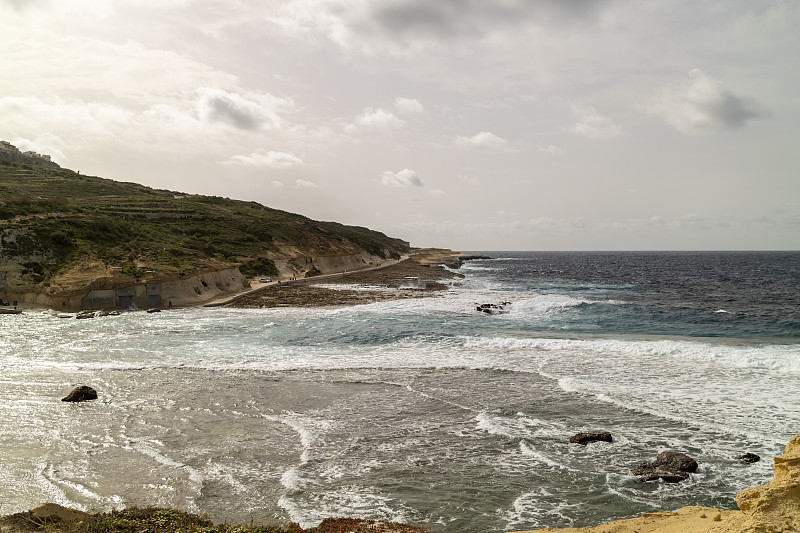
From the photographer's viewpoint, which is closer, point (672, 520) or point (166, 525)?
point (166, 525)

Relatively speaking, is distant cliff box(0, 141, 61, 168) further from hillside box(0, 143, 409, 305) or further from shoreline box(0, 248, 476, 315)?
shoreline box(0, 248, 476, 315)

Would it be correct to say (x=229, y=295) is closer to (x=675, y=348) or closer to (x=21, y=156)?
(x=675, y=348)

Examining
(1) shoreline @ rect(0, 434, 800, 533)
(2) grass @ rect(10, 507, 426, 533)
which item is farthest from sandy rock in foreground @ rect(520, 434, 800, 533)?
(2) grass @ rect(10, 507, 426, 533)

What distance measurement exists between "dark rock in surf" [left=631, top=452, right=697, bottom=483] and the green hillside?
48518mm

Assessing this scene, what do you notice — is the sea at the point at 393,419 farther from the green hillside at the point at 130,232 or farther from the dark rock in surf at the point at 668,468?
the green hillside at the point at 130,232

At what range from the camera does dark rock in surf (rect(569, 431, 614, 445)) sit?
14.1 m

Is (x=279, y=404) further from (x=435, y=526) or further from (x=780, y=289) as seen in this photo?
(x=780, y=289)

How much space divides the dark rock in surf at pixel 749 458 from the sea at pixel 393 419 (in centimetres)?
14

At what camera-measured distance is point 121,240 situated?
5756 cm

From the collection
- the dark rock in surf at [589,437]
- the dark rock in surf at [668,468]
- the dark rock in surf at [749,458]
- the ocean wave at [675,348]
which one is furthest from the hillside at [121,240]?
the dark rock in surf at [749,458]

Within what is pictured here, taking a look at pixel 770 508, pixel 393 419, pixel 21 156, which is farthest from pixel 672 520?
pixel 21 156

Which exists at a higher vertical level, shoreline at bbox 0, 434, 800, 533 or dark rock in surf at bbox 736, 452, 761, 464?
shoreline at bbox 0, 434, 800, 533

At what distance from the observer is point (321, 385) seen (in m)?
20.6

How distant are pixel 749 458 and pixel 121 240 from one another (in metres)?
63.5
